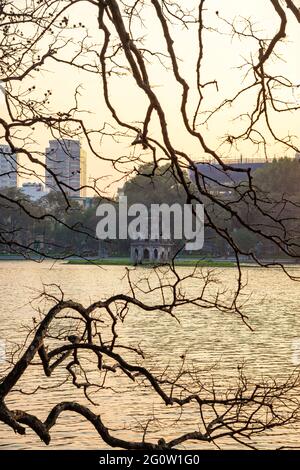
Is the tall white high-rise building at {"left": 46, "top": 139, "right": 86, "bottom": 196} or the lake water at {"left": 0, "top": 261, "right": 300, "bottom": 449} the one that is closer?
the tall white high-rise building at {"left": 46, "top": 139, "right": 86, "bottom": 196}

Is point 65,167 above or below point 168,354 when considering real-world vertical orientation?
above

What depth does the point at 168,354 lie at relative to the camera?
22.7 meters

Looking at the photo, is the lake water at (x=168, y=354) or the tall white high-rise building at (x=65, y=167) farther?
the lake water at (x=168, y=354)

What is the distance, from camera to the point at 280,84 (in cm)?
429

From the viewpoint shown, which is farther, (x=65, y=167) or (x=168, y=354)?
(x=168, y=354)

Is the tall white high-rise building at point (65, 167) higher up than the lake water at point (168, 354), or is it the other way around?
the tall white high-rise building at point (65, 167)

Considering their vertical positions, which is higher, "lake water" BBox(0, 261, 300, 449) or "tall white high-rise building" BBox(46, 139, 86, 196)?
"tall white high-rise building" BBox(46, 139, 86, 196)

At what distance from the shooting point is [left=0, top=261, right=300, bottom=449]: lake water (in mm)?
13172

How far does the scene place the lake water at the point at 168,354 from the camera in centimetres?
1317

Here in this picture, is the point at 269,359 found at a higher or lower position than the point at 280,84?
lower

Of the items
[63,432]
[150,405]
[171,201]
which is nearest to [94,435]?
[63,432]
